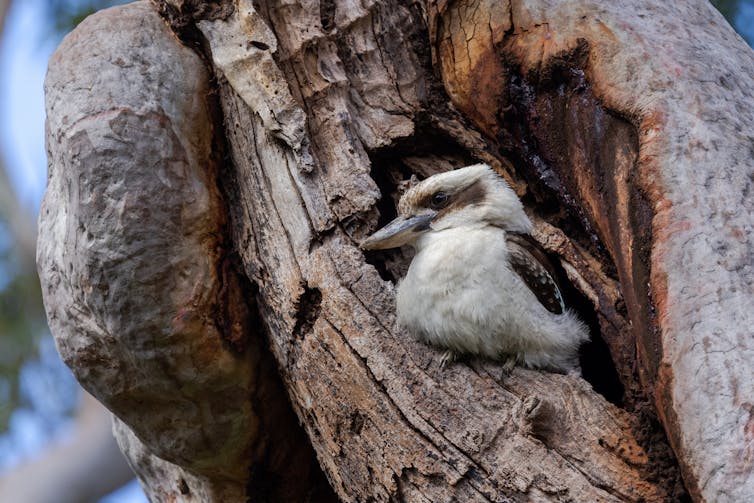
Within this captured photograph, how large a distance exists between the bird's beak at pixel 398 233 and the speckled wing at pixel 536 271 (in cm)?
32

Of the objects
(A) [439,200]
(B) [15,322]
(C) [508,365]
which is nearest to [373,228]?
(A) [439,200]

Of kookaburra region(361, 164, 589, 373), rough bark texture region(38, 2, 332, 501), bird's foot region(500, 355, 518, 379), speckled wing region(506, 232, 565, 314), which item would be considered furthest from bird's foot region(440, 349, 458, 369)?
rough bark texture region(38, 2, 332, 501)

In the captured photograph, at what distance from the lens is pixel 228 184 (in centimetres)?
361

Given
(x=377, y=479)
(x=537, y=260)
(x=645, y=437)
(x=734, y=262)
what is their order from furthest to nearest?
(x=537, y=260) → (x=377, y=479) → (x=645, y=437) → (x=734, y=262)

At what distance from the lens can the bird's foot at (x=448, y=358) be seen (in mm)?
2993

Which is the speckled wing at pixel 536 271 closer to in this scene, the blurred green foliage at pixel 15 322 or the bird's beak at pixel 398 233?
the bird's beak at pixel 398 233

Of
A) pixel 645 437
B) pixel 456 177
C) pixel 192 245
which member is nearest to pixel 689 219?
pixel 645 437

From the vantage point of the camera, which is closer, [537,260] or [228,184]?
[537,260]

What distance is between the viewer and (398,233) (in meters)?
3.27

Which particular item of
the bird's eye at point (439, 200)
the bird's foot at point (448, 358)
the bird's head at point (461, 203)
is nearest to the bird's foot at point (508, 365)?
the bird's foot at point (448, 358)

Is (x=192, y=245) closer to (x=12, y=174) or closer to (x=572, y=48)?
(x=572, y=48)

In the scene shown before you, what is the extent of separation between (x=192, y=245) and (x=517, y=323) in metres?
1.22

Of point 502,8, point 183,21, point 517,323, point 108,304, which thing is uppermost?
point 183,21

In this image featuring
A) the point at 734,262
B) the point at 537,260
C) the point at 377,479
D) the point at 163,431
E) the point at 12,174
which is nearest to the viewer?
the point at 734,262
